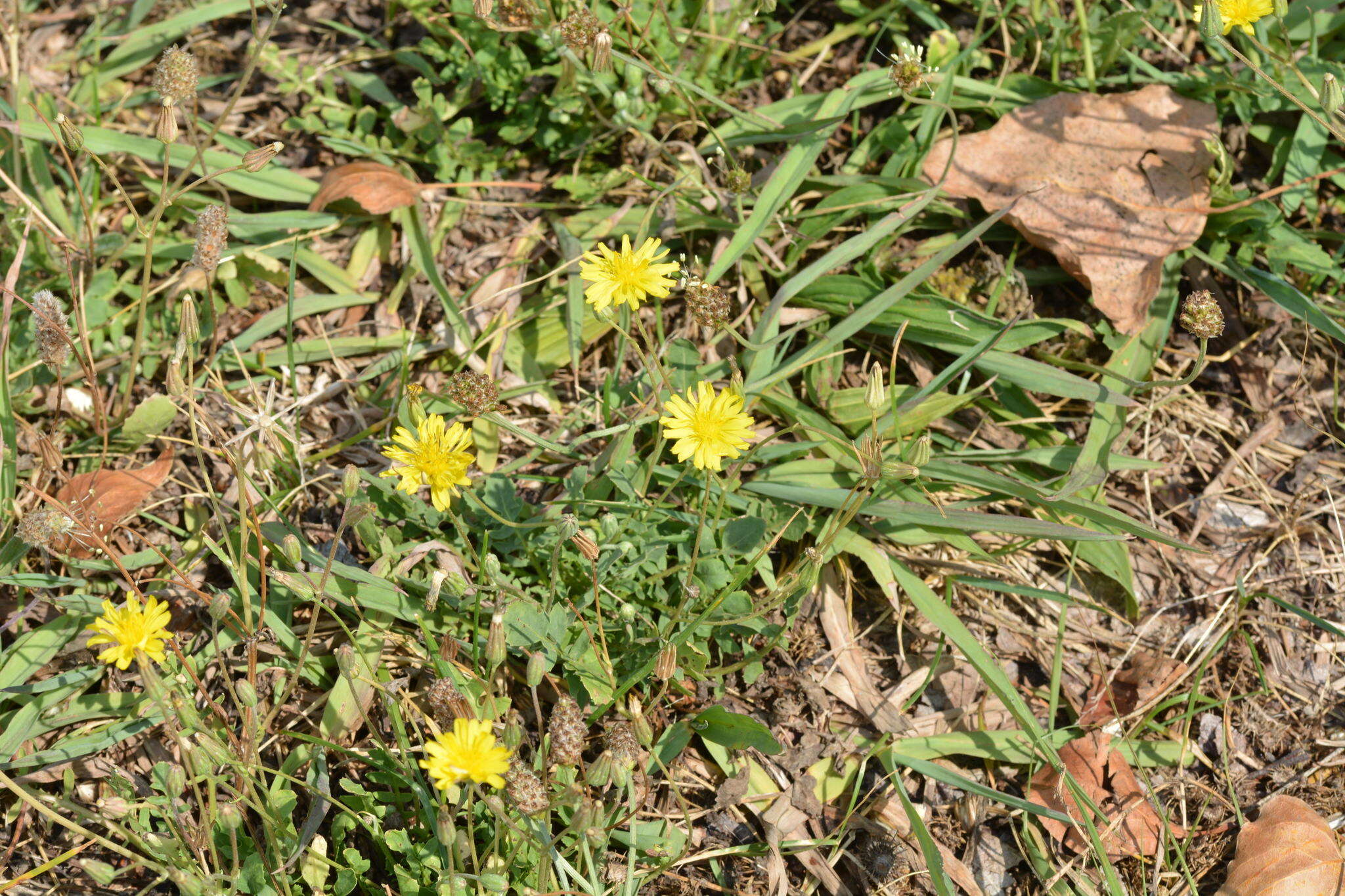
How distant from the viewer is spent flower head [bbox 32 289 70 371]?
2613mm

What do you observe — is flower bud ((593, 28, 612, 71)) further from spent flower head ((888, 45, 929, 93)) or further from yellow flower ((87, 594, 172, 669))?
yellow flower ((87, 594, 172, 669))

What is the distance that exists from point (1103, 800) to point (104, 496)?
2787 mm

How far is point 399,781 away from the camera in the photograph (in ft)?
7.73

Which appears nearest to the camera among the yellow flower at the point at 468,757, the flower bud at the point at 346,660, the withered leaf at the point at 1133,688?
the yellow flower at the point at 468,757

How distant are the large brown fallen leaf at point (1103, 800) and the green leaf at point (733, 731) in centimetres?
72

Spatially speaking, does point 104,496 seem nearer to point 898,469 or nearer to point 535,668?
point 535,668

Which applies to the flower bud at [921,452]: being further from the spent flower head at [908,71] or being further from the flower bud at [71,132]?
the flower bud at [71,132]

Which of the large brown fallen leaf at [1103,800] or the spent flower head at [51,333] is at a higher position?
the spent flower head at [51,333]

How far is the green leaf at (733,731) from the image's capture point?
2445 mm

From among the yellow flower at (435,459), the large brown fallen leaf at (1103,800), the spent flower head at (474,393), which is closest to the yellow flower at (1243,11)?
the large brown fallen leaf at (1103,800)

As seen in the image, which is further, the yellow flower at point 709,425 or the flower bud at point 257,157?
the flower bud at point 257,157

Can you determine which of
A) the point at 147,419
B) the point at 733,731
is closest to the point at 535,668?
the point at 733,731

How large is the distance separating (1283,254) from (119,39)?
390 cm

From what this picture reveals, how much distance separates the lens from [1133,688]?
9.02ft
